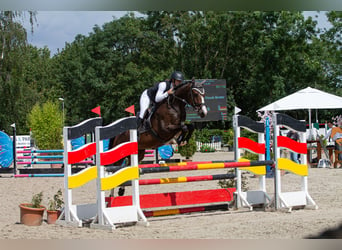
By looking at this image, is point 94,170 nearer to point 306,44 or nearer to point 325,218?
point 325,218

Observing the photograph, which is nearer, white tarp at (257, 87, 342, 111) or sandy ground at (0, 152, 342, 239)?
sandy ground at (0, 152, 342, 239)

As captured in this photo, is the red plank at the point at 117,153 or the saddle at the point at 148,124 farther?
the saddle at the point at 148,124

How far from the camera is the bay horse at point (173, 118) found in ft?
20.0

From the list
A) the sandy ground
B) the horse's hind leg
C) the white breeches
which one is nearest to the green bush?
the sandy ground

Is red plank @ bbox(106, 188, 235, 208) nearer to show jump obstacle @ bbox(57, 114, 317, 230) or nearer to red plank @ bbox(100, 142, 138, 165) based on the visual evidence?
show jump obstacle @ bbox(57, 114, 317, 230)

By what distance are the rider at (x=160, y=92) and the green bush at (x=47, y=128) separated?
9.62 meters

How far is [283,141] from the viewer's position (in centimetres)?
649

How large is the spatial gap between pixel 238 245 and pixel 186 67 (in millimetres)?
28262

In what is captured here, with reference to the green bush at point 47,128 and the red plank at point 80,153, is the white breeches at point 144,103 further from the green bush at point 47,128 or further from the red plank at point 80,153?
the green bush at point 47,128

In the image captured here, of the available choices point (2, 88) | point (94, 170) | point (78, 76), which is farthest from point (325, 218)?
point (78, 76)

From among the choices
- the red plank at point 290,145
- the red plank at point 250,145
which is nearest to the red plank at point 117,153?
the red plank at point 250,145

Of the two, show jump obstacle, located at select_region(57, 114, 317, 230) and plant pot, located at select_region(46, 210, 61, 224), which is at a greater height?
show jump obstacle, located at select_region(57, 114, 317, 230)

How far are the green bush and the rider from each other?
31.6 ft

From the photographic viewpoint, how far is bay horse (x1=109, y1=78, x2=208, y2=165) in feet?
20.0
